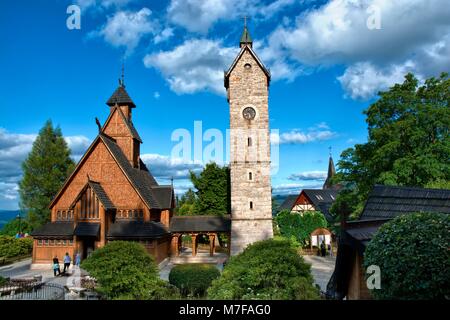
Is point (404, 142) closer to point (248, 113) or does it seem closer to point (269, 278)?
point (248, 113)

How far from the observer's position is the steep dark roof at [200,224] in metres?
29.8

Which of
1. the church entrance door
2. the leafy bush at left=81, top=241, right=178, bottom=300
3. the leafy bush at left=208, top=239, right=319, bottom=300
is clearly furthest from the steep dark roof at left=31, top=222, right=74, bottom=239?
the leafy bush at left=208, top=239, right=319, bottom=300

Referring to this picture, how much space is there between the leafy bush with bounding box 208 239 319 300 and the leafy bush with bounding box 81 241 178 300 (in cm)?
441

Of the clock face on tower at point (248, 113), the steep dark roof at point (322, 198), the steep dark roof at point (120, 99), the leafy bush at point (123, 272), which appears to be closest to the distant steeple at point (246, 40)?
the clock face on tower at point (248, 113)

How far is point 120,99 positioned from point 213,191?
48.2ft

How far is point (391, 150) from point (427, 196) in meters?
10.7

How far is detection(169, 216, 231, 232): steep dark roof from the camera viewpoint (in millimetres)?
29828

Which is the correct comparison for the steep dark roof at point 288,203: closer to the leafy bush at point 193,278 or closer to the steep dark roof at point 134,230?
the steep dark roof at point 134,230

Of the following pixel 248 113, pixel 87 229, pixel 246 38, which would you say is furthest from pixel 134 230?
pixel 246 38

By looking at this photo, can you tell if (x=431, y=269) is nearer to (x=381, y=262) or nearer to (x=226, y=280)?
(x=381, y=262)

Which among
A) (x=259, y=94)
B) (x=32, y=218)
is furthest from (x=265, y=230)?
(x=32, y=218)

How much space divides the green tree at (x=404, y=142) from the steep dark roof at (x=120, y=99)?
69.8 feet

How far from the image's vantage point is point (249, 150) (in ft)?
94.5

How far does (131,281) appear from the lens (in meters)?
12.8
